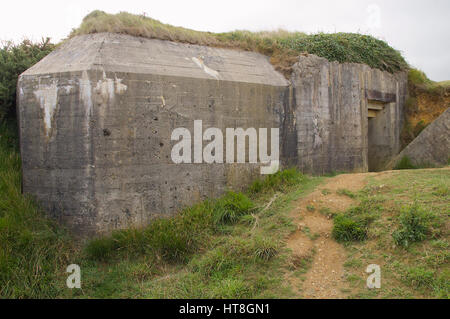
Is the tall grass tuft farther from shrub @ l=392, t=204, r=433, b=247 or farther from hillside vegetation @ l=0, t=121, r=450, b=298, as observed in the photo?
shrub @ l=392, t=204, r=433, b=247

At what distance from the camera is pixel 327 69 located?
7.86m

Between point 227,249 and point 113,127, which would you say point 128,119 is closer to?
point 113,127

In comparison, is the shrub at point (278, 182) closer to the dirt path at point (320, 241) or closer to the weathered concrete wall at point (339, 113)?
the dirt path at point (320, 241)

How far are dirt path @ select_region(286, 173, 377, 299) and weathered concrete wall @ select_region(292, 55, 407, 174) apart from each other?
1206 mm

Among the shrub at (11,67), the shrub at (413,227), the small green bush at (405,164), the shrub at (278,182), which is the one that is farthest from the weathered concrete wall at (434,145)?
the shrub at (11,67)

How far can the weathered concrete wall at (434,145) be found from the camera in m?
7.77

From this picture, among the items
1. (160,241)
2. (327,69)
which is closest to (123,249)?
(160,241)

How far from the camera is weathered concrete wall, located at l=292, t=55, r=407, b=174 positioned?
736 cm

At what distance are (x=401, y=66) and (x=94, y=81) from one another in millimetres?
8209

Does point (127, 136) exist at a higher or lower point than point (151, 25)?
lower

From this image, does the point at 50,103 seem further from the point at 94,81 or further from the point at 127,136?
the point at 127,136

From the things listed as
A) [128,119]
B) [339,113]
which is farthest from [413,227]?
[128,119]

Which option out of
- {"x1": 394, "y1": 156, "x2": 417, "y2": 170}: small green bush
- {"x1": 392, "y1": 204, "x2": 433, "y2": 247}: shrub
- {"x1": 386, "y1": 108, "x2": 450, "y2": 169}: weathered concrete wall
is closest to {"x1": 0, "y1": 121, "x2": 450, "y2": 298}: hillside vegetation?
{"x1": 392, "y1": 204, "x2": 433, "y2": 247}: shrub

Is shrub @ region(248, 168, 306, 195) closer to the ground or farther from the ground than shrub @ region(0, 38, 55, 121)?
closer to the ground
